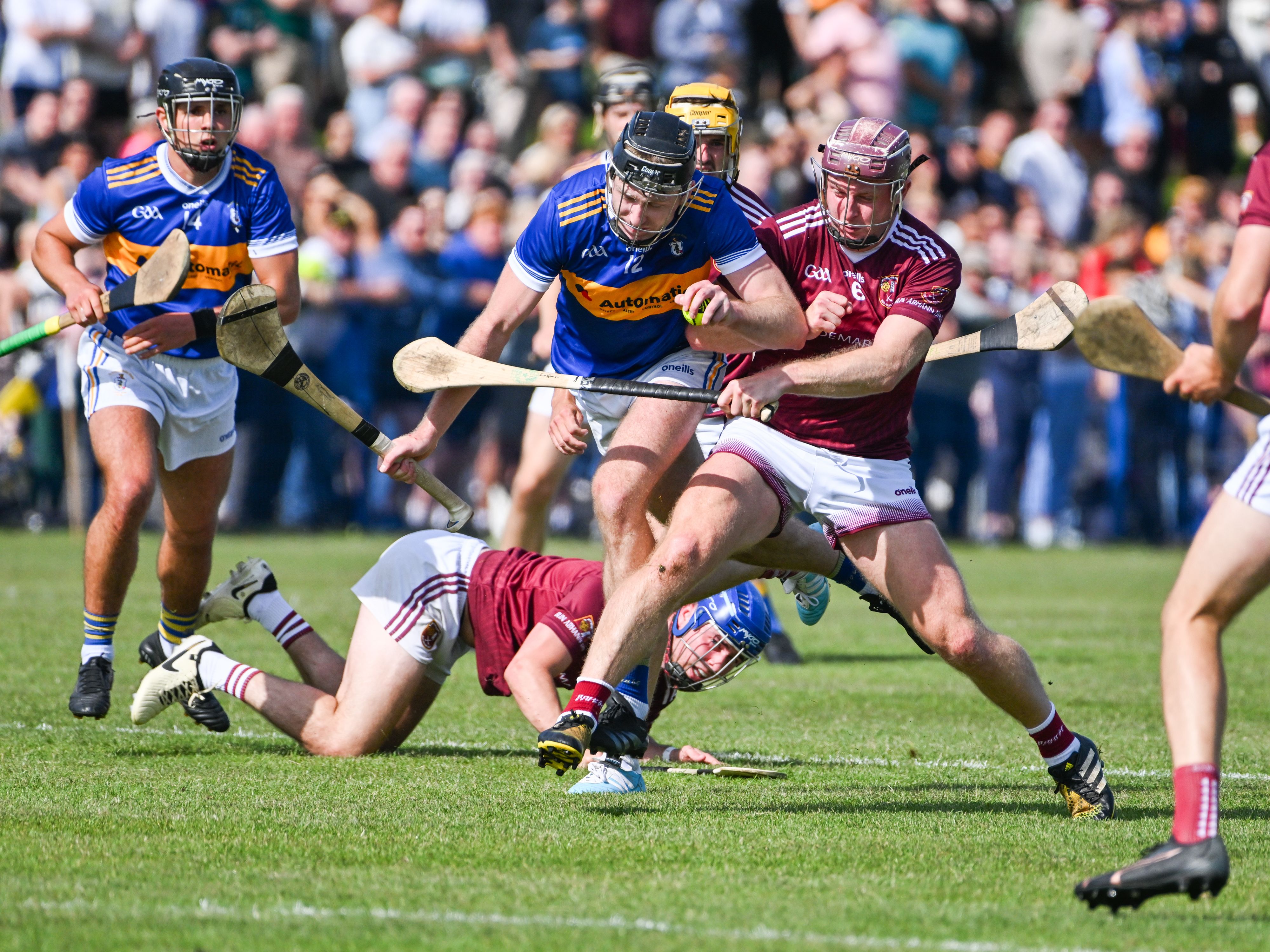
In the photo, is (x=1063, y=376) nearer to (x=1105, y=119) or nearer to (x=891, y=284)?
(x=1105, y=119)

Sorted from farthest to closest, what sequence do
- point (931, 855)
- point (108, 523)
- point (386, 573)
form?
point (108, 523)
point (386, 573)
point (931, 855)

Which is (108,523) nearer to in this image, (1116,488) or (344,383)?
(344,383)

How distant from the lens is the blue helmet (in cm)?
644

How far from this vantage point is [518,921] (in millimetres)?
3891

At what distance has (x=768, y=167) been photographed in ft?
50.2

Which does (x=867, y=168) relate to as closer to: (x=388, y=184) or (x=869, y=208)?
(x=869, y=208)

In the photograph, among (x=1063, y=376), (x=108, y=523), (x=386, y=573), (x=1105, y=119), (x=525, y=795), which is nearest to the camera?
(x=525, y=795)

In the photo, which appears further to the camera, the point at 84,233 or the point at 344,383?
the point at 344,383

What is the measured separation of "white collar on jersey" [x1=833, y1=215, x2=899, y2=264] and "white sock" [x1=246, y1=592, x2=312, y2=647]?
8.01 ft

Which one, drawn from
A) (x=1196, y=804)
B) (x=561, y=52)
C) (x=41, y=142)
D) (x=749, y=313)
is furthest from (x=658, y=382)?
(x=561, y=52)

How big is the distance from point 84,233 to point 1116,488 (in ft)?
39.8

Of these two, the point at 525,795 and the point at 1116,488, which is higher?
the point at 525,795

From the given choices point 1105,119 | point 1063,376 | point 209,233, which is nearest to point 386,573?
point 209,233

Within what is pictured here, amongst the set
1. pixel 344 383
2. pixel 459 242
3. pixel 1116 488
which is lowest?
pixel 1116 488
